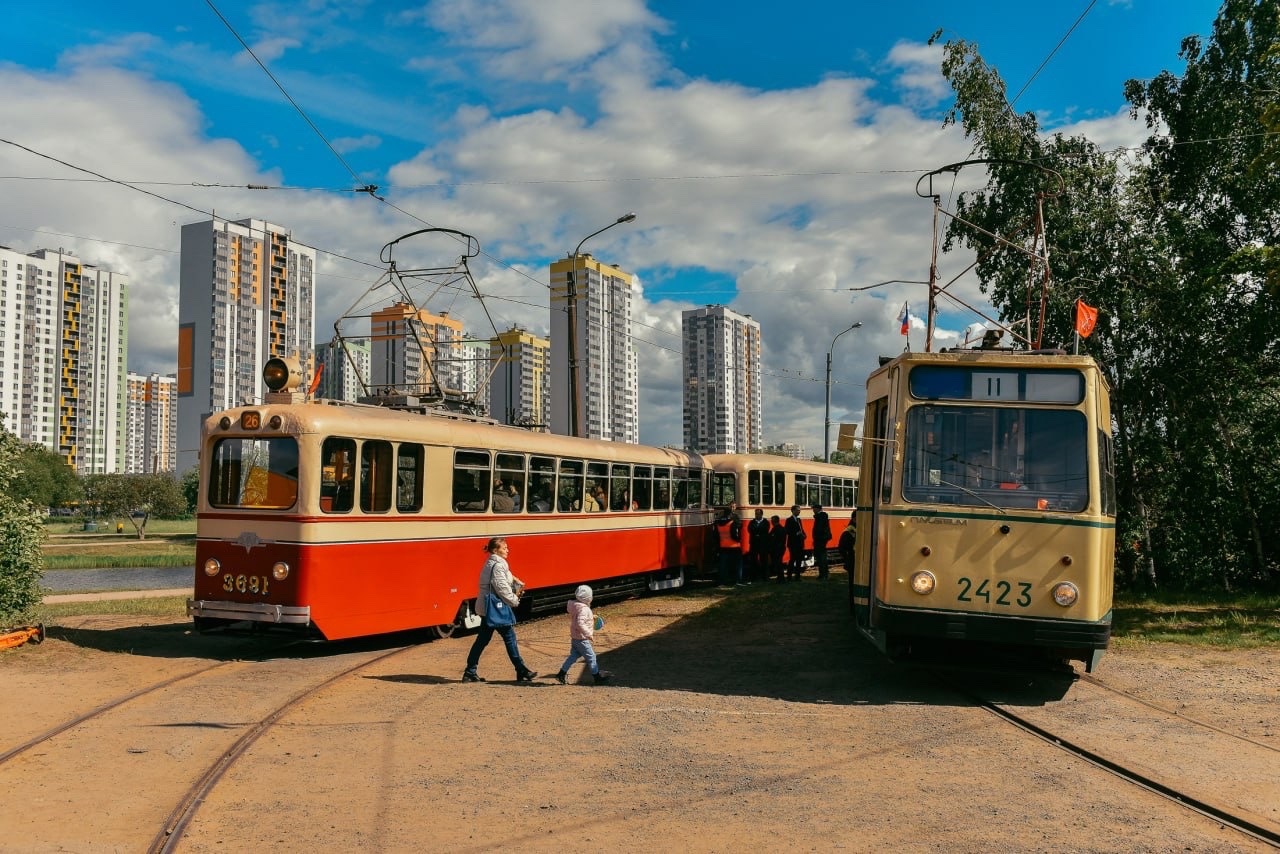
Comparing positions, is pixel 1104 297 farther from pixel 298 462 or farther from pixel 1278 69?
pixel 298 462

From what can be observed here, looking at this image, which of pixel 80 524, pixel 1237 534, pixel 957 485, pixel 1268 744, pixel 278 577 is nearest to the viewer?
pixel 1268 744

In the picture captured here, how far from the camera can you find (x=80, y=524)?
8825 centimetres

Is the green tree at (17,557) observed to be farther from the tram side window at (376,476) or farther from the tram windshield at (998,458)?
the tram windshield at (998,458)

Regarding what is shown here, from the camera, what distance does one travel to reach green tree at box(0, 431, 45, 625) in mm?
12711

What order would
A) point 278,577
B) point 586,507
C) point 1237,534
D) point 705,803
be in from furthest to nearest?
point 1237,534 → point 586,507 → point 278,577 → point 705,803

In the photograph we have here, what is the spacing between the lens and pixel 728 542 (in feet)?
74.1

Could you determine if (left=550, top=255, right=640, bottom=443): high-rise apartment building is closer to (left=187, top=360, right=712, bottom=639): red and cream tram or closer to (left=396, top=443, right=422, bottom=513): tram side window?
(left=187, top=360, right=712, bottom=639): red and cream tram

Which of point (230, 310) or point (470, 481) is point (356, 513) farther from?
point (230, 310)

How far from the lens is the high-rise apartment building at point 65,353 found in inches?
3620

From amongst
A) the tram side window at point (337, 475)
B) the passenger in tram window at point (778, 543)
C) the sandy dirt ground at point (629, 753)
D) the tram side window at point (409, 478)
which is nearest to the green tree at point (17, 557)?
the sandy dirt ground at point (629, 753)

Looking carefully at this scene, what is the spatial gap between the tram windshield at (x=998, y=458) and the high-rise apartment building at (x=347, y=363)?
264 inches

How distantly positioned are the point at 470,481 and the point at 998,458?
6.98m

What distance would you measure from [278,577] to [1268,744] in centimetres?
931

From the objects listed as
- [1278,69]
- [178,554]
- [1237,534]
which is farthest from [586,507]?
[178,554]
